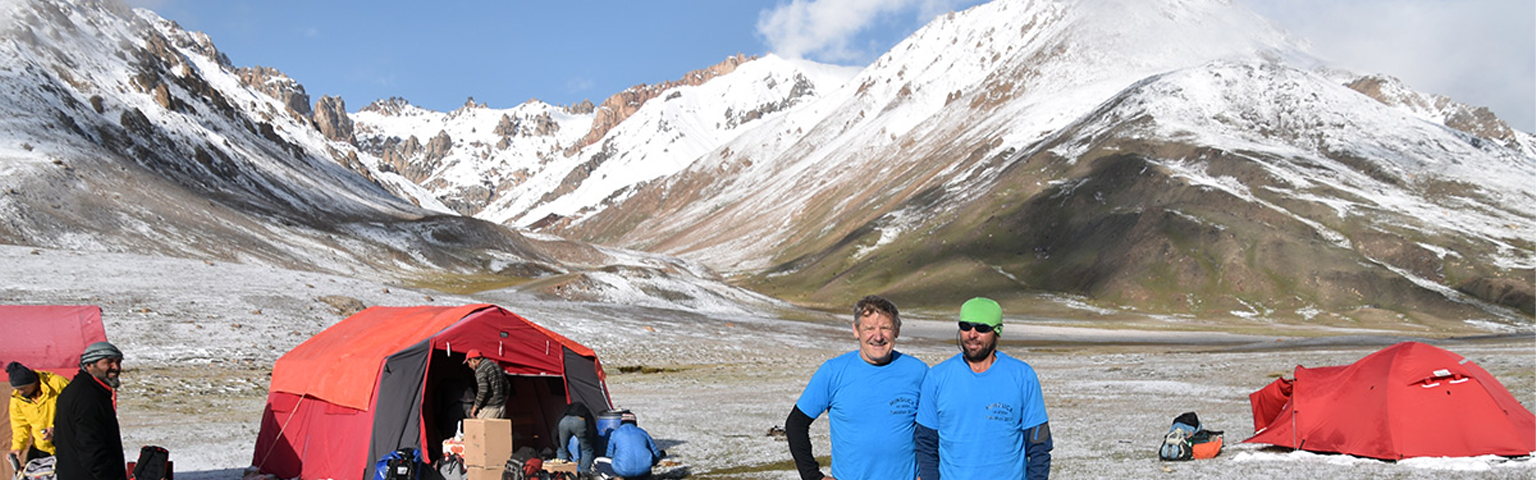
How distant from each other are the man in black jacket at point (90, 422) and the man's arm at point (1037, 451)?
9.23 m

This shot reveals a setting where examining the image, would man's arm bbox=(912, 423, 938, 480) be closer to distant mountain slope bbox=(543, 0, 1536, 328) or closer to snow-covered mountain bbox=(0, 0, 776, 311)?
snow-covered mountain bbox=(0, 0, 776, 311)

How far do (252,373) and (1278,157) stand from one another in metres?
123

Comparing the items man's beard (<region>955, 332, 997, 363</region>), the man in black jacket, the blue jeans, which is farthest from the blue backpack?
man's beard (<region>955, 332, 997, 363</region>)

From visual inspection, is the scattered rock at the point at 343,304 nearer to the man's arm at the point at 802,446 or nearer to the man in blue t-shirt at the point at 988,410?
the man's arm at the point at 802,446

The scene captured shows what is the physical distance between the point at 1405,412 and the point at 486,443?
587 inches

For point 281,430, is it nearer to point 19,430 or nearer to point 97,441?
point 19,430

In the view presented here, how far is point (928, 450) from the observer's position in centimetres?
706

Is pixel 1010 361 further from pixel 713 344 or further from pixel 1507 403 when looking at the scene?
pixel 713 344

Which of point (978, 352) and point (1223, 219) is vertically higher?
point (1223, 219)

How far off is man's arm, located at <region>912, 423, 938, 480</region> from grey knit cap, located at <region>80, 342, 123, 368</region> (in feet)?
27.7

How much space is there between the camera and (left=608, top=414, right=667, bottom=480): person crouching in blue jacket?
1451 cm

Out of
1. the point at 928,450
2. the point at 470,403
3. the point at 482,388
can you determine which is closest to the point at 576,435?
the point at 482,388

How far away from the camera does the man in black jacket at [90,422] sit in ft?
32.4

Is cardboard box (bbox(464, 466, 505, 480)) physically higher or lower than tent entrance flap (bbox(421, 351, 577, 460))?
lower
